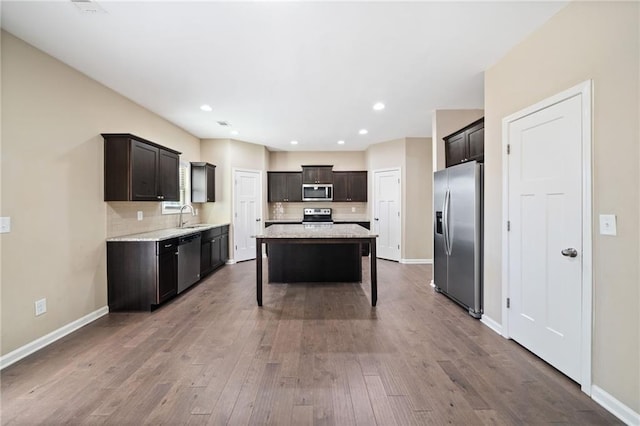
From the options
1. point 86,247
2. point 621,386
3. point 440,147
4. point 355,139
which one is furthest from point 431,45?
point 86,247

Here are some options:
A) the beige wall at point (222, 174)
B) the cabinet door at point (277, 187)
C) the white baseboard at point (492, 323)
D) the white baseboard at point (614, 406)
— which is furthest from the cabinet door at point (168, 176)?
the white baseboard at point (614, 406)

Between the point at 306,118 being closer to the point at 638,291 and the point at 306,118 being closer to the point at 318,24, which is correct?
the point at 318,24

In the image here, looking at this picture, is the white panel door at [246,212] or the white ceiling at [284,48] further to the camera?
the white panel door at [246,212]

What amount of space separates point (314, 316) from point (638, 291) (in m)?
2.58

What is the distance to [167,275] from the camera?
342 cm

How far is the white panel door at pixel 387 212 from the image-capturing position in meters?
5.99

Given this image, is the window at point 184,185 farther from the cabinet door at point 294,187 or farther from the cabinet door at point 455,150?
the cabinet door at point 455,150

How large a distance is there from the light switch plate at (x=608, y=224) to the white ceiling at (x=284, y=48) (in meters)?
1.60

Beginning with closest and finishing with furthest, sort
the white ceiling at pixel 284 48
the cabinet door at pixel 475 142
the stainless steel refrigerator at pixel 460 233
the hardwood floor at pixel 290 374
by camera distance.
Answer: the hardwood floor at pixel 290 374
the white ceiling at pixel 284 48
the stainless steel refrigerator at pixel 460 233
the cabinet door at pixel 475 142

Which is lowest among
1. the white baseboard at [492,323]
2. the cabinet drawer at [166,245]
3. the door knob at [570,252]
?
the white baseboard at [492,323]

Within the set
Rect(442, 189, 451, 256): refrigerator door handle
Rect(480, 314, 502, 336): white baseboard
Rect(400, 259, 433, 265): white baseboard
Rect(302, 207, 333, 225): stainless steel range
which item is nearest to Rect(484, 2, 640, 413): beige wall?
Rect(480, 314, 502, 336): white baseboard

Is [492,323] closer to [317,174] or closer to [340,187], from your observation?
[340,187]

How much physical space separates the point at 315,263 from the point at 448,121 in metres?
3.14

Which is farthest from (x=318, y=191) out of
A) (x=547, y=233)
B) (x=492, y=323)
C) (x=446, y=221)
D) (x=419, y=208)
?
(x=547, y=233)
